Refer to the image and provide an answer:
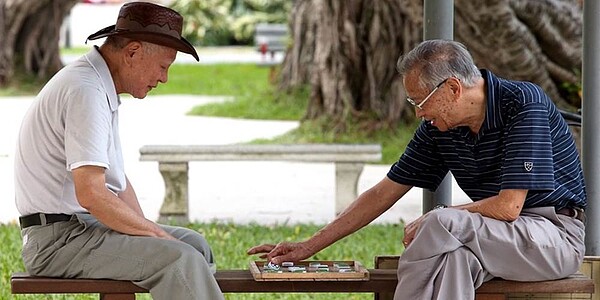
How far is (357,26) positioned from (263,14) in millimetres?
19699

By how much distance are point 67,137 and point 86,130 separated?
2.7 inches

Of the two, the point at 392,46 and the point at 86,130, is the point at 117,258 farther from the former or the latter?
the point at 392,46

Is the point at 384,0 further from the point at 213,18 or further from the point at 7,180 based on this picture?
the point at 213,18

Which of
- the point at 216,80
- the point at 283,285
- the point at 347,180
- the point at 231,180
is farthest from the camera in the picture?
the point at 216,80

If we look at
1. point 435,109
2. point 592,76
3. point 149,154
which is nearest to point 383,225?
point 149,154

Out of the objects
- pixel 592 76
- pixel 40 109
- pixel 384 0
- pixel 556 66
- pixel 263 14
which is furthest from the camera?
pixel 263 14

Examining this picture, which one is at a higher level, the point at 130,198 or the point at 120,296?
the point at 130,198

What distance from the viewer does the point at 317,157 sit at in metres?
9.59

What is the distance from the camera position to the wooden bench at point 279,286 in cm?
425

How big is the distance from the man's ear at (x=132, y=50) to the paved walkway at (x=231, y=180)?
5113 millimetres

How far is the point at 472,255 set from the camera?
4.19 meters

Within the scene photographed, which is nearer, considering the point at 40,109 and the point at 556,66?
the point at 40,109

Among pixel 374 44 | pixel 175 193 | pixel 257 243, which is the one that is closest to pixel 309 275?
pixel 257 243

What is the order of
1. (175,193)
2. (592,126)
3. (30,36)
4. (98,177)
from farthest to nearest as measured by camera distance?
(30,36) < (175,193) < (592,126) < (98,177)
